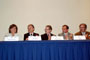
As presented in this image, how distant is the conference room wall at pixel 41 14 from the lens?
4.85m

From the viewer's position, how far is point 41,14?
4.89m

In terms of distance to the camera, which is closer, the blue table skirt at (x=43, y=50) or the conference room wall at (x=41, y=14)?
the blue table skirt at (x=43, y=50)

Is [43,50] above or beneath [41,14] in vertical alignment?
beneath

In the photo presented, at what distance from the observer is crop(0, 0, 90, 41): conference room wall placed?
485cm

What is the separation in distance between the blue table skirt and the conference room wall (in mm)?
2468

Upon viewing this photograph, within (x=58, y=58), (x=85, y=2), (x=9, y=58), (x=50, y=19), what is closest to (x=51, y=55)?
(x=58, y=58)

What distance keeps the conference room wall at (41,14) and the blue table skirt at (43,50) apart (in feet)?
8.10

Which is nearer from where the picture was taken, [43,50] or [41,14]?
[43,50]

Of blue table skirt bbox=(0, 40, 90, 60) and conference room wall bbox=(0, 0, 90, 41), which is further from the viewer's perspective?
conference room wall bbox=(0, 0, 90, 41)

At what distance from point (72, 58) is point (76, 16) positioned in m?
2.79

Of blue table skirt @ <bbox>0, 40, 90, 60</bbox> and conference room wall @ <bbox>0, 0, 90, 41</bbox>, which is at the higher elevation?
conference room wall @ <bbox>0, 0, 90, 41</bbox>

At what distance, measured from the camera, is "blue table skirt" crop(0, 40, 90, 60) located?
244 centimetres

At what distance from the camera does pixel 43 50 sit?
2445mm

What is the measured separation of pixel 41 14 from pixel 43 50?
8.65 ft
